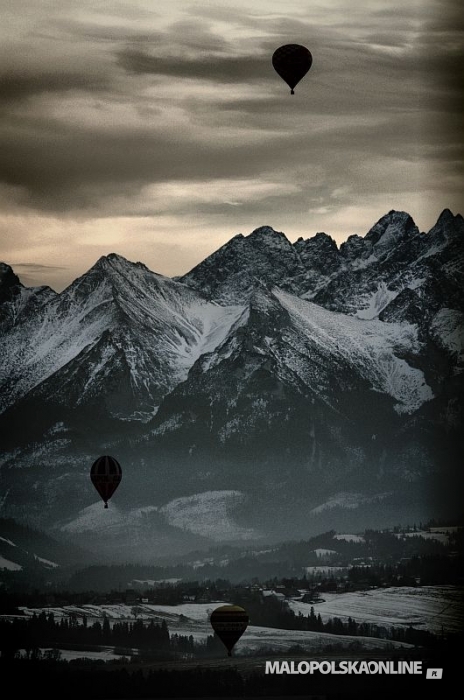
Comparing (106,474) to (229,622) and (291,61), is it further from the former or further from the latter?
(291,61)

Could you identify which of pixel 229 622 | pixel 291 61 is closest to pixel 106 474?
pixel 229 622

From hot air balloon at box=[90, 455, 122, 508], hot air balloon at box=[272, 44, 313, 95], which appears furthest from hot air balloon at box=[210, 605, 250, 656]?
hot air balloon at box=[272, 44, 313, 95]

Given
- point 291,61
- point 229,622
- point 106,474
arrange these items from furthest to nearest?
point 106,474 < point 229,622 < point 291,61

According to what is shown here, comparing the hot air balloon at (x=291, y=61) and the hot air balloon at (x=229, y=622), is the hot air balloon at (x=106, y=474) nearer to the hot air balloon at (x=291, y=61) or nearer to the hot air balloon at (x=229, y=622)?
the hot air balloon at (x=229, y=622)

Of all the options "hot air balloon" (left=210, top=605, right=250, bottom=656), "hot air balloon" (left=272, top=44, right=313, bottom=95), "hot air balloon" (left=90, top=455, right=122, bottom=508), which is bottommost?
"hot air balloon" (left=210, top=605, right=250, bottom=656)

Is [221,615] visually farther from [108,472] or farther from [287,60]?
[287,60]

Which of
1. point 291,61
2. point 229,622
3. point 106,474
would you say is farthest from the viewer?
point 106,474

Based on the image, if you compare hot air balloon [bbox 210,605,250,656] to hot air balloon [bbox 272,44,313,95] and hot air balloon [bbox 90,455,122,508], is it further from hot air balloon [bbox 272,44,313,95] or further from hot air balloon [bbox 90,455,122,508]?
hot air balloon [bbox 272,44,313,95]

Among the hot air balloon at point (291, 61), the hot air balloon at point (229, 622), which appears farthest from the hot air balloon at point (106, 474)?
the hot air balloon at point (291, 61)
